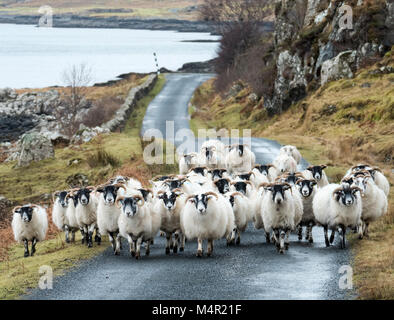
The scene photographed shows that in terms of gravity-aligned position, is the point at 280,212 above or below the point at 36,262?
above

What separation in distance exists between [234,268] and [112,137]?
27434 mm

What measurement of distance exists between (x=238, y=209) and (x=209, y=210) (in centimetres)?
166

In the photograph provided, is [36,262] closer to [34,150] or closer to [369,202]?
[369,202]

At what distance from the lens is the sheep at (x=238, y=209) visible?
53.4 feet

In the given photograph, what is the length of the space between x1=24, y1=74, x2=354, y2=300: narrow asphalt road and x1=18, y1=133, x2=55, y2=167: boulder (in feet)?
67.3

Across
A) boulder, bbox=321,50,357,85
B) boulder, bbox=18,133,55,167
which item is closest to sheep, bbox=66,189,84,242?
boulder, bbox=18,133,55,167

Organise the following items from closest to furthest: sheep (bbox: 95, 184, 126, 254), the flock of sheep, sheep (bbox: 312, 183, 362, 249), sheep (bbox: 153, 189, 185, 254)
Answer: the flock of sheep → sheep (bbox: 312, 183, 362, 249) → sheep (bbox: 153, 189, 185, 254) → sheep (bbox: 95, 184, 126, 254)

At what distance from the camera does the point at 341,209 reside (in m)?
15.3

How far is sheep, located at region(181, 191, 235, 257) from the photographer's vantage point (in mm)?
14727

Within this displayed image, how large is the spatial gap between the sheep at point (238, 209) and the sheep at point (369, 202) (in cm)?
294

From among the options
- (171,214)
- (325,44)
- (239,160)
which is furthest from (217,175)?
(325,44)

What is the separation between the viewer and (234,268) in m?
13.6

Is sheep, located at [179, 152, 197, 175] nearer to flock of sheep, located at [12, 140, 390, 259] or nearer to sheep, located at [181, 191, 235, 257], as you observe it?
flock of sheep, located at [12, 140, 390, 259]
